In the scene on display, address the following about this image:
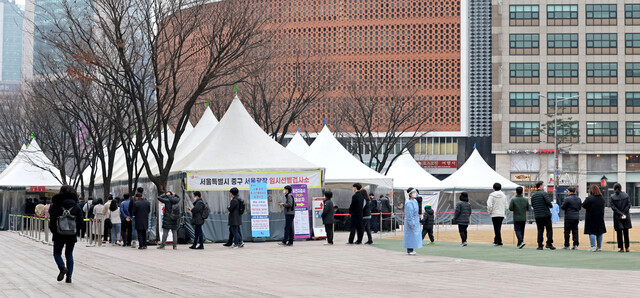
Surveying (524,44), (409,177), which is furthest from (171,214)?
(524,44)

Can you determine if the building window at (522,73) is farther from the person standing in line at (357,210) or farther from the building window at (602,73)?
the person standing in line at (357,210)

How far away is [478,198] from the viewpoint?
48.5 m

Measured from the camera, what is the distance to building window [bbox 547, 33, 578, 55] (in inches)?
3324

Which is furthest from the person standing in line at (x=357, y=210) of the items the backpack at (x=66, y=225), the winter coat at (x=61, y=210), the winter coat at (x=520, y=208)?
the backpack at (x=66, y=225)

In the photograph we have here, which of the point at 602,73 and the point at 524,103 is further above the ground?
the point at 602,73

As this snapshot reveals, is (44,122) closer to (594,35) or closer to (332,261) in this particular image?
(332,261)

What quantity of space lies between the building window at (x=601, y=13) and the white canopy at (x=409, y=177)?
142 ft

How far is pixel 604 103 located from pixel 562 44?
23.3 ft

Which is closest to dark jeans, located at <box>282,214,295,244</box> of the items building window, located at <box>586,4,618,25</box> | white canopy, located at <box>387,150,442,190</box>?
white canopy, located at <box>387,150,442,190</box>

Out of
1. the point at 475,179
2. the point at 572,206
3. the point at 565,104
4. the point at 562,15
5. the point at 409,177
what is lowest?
the point at 572,206

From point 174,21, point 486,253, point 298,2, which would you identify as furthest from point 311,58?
point 298,2

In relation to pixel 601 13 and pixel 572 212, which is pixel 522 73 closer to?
pixel 601 13

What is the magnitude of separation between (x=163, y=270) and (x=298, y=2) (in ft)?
249

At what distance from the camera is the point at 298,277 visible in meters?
15.1
